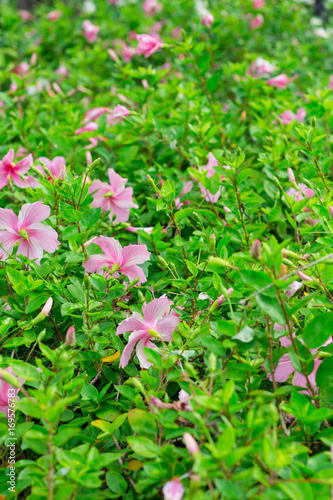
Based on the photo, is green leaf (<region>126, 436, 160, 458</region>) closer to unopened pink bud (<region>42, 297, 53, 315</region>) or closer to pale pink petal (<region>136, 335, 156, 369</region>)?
pale pink petal (<region>136, 335, 156, 369</region>)

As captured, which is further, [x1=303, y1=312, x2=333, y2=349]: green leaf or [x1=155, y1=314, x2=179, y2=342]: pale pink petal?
[x1=155, y1=314, x2=179, y2=342]: pale pink petal

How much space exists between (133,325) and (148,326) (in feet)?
0.12

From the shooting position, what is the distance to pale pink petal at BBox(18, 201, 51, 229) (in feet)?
3.78

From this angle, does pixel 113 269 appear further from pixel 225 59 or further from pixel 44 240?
pixel 225 59

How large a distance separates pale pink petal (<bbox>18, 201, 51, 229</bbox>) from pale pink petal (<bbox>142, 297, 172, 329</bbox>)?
0.37 metres

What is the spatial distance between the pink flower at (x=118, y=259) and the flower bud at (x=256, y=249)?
354mm

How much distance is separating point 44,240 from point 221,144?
0.92m

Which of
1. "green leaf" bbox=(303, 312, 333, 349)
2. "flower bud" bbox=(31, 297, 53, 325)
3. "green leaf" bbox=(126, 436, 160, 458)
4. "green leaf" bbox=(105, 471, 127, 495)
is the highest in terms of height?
"green leaf" bbox=(303, 312, 333, 349)

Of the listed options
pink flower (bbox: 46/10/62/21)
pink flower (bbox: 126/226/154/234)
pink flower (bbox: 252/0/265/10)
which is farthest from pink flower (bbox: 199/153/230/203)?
pink flower (bbox: 46/10/62/21)

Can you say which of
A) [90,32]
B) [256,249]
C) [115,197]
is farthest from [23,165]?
[90,32]

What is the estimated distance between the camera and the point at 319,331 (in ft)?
2.94

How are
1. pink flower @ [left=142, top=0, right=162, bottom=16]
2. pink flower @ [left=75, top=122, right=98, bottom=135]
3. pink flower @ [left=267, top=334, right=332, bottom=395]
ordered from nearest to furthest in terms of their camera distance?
pink flower @ [left=267, top=334, right=332, bottom=395] → pink flower @ [left=75, top=122, right=98, bottom=135] → pink flower @ [left=142, top=0, right=162, bottom=16]

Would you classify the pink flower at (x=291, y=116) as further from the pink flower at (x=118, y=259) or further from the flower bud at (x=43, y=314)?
the flower bud at (x=43, y=314)

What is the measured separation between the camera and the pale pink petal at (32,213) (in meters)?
1.15
